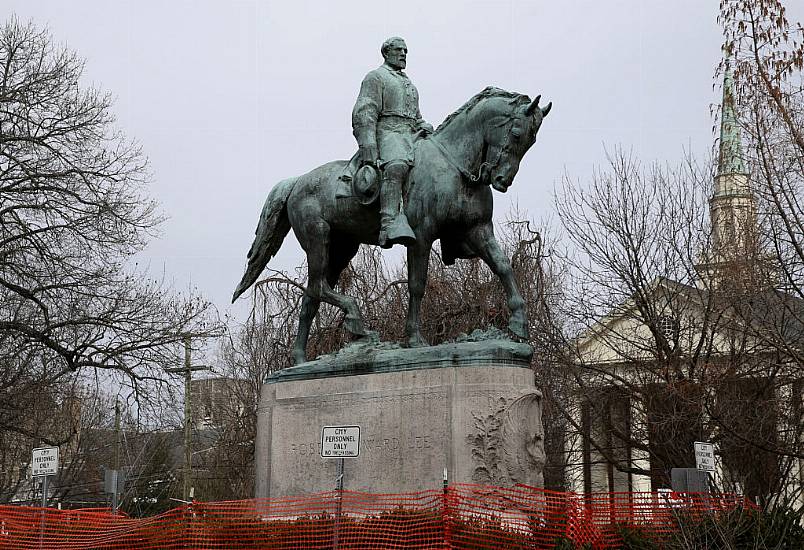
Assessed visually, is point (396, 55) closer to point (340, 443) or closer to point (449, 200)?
point (449, 200)

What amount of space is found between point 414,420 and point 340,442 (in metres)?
1.21

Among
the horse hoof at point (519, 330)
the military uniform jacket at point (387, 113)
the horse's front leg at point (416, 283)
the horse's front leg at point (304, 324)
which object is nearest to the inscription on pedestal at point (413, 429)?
the horse hoof at point (519, 330)

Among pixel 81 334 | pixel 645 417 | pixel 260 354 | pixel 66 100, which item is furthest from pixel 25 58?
pixel 645 417

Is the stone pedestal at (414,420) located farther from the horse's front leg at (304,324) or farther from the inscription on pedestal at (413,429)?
the horse's front leg at (304,324)

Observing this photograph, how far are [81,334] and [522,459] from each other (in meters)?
14.1

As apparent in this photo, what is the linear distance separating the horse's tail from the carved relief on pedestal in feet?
13.8

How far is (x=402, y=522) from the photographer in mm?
9969

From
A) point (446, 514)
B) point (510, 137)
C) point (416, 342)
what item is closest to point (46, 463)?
point (416, 342)

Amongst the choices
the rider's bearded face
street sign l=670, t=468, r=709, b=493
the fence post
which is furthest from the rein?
street sign l=670, t=468, r=709, b=493

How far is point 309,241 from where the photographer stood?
13.1 m

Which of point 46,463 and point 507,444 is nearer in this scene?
point 507,444

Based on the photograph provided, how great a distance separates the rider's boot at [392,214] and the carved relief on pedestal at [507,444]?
2204mm

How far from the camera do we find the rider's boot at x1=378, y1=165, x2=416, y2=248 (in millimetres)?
11812

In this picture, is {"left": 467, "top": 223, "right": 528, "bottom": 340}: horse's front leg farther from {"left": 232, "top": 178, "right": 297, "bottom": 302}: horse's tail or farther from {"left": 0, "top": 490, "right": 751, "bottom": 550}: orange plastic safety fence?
{"left": 232, "top": 178, "right": 297, "bottom": 302}: horse's tail
